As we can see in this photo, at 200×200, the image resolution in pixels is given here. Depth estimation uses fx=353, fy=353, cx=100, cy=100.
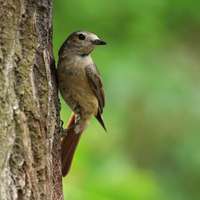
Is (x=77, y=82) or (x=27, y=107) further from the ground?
(x=77, y=82)

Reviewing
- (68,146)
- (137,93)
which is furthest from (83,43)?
(137,93)

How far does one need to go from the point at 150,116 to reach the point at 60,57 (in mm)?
2450

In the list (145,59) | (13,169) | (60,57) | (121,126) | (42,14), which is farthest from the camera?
(121,126)

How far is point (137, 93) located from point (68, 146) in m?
1.50

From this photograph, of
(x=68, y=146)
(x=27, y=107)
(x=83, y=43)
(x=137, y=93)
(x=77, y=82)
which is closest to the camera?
(x=27, y=107)

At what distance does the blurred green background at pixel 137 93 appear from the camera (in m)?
4.07

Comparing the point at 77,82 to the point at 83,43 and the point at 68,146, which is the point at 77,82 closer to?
the point at 83,43

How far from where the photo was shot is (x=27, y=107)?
2365mm

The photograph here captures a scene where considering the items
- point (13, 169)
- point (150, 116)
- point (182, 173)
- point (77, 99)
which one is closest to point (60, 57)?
point (77, 99)

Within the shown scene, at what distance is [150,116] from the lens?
562 cm

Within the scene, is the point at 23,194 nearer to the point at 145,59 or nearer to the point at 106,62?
the point at 106,62

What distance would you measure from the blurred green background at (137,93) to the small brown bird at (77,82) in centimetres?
24

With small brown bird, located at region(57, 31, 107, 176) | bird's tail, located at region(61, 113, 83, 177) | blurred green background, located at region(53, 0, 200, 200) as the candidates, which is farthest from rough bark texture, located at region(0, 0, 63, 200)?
blurred green background, located at region(53, 0, 200, 200)

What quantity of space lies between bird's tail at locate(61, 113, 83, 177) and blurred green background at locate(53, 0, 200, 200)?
0.63 feet
